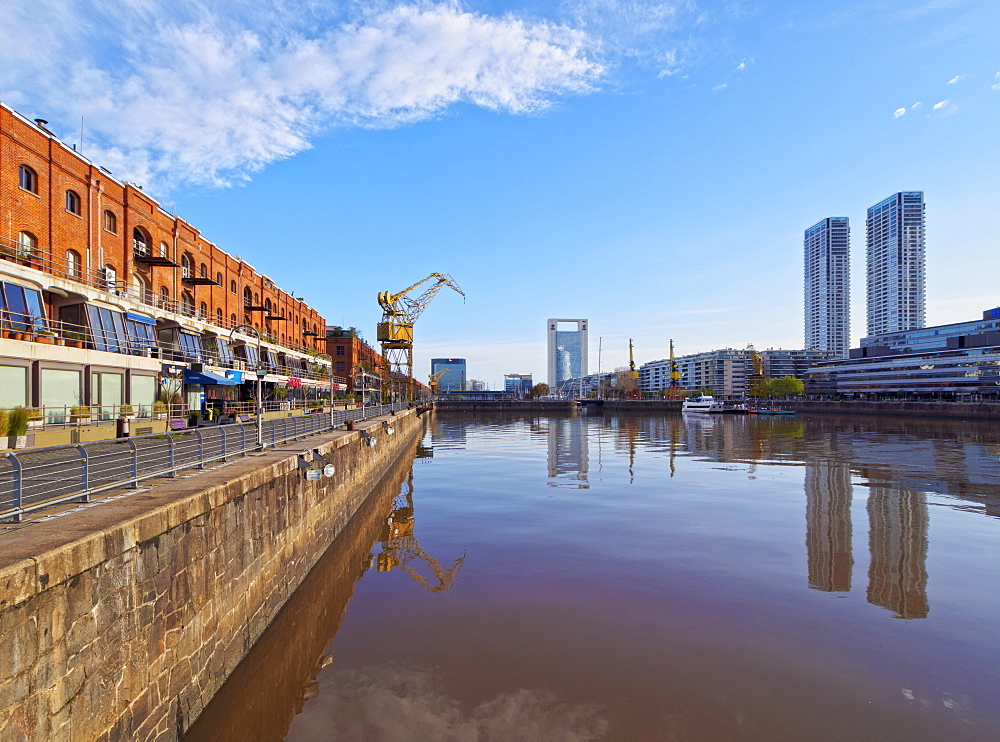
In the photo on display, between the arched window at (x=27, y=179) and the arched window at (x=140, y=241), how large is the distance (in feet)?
26.3

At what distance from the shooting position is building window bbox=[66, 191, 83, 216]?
27.7 meters

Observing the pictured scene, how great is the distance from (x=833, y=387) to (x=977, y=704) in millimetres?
195882

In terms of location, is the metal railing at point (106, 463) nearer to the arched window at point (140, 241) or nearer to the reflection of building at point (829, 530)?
the reflection of building at point (829, 530)

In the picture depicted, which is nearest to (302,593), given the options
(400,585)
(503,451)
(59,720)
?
(400,585)

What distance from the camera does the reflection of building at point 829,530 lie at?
14.2 meters

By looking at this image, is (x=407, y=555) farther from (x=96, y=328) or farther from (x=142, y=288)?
(x=142, y=288)

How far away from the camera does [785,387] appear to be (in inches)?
6752

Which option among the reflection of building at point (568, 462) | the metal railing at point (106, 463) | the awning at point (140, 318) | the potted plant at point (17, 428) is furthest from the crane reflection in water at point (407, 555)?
the awning at point (140, 318)

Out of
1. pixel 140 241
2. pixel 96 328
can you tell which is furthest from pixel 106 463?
pixel 140 241

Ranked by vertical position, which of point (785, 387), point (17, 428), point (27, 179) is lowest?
point (785, 387)

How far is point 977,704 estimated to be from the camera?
340 inches

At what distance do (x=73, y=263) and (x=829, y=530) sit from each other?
115 feet

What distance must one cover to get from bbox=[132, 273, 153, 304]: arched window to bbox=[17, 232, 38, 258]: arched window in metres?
7.46

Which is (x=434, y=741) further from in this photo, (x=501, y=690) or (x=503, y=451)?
(x=503, y=451)
